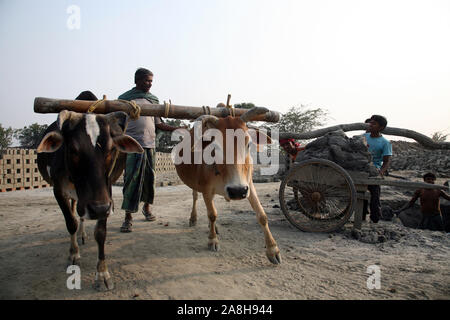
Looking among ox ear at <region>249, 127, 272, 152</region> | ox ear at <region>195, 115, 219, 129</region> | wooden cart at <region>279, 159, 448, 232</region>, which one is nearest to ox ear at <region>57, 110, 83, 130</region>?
ox ear at <region>195, 115, 219, 129</region>

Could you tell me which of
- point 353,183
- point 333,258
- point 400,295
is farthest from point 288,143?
point 400,295

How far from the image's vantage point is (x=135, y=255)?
11.7 ft

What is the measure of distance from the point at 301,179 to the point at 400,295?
93.3 inches

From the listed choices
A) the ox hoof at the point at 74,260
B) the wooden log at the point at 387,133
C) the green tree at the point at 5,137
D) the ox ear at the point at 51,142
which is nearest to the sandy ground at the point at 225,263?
the ox hoof at the point at 74,260

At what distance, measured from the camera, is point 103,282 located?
268 centimetres

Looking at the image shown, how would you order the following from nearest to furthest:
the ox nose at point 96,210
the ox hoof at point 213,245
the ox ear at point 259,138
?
the ox nose at point 96,210, the ox ear at point 259,138, the ox hoof at point 213,245

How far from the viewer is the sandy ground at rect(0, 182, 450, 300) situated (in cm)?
262

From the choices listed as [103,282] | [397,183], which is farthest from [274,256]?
[397,183]

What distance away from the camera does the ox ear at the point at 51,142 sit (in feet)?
8.13

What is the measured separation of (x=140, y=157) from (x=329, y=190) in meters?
3.32

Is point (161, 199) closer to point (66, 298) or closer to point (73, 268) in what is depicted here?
point (73, 268)

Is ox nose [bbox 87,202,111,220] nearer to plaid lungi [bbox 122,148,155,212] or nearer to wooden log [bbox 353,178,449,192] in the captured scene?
plaid lungi [bbox 122,148,155,212]

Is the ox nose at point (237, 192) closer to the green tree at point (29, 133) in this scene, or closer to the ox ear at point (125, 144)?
the ox ear at point (125, 144)

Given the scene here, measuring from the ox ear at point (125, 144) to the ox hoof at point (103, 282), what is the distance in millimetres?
1310
